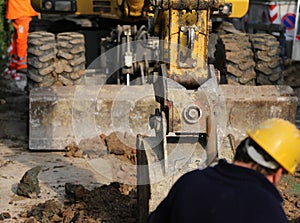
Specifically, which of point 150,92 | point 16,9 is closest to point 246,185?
point 150,92

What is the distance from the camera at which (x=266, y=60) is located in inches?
319

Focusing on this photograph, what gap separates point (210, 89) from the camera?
4.68 meters

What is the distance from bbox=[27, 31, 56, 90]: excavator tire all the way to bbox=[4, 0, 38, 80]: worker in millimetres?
3882

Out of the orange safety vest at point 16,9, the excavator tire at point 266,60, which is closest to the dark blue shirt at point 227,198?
the excavator tire at point 266,60

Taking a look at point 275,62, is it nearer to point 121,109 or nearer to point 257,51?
point 257,51

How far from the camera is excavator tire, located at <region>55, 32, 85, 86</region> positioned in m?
7.95

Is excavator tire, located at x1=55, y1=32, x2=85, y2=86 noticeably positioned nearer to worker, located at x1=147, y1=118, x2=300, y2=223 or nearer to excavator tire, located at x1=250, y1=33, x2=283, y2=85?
excavator tire, located at x1=250, y1=33, x2=283, y2=85

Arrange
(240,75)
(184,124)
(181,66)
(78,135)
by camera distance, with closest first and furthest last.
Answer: (184,124)
(181,66)
(78,135)
(240,75)

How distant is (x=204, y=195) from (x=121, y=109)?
455 cm

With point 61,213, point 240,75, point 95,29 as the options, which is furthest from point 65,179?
point 95,29

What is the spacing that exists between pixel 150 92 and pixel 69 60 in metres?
1.52

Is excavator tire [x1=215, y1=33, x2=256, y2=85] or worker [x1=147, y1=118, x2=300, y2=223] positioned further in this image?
excavator tire [x1=215, y1=33, x2=256, y2=85]

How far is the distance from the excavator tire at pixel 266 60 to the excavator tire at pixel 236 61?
0.08m

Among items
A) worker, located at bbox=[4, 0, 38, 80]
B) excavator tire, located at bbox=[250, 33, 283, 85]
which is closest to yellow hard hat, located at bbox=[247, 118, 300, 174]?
excavator tire, located at bbox=[250, 33, 283, 85]
